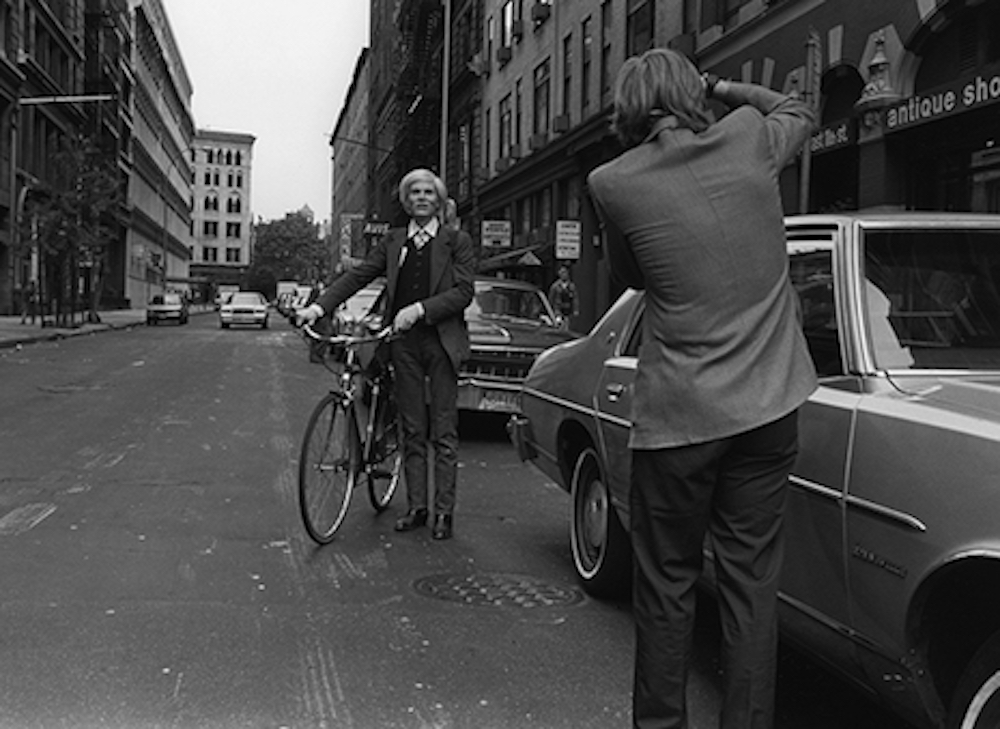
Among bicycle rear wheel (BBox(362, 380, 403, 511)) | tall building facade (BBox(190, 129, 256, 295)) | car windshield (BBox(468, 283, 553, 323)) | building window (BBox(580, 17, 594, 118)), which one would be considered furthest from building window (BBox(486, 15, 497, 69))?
tall building facade (BBox(190, 129, 256, 295))

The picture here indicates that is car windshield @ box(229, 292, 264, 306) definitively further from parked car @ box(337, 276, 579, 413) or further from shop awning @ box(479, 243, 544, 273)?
parked car @ box(337, 276, 579, 413)

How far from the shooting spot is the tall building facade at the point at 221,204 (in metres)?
158

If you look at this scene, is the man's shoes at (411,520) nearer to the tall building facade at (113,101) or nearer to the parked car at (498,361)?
the parked car at (498,361)

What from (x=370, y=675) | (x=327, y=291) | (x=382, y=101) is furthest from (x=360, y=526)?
(x=382, y=101)

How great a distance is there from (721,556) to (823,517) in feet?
1.28

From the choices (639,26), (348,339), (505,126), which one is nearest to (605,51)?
(639,26)

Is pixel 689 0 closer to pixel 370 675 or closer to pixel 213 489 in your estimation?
pixel 213 489

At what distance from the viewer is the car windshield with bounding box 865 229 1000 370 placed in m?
3.53

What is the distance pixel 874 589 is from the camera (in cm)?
292

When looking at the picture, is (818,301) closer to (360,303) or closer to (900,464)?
(900,464)

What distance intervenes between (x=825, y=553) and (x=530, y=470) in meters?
5.76

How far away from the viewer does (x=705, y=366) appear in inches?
111

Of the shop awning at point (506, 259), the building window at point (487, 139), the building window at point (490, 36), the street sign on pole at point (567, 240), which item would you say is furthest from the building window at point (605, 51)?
the building window at point (487, 139)

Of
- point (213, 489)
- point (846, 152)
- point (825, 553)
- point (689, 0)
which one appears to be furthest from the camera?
point (689, 0)
